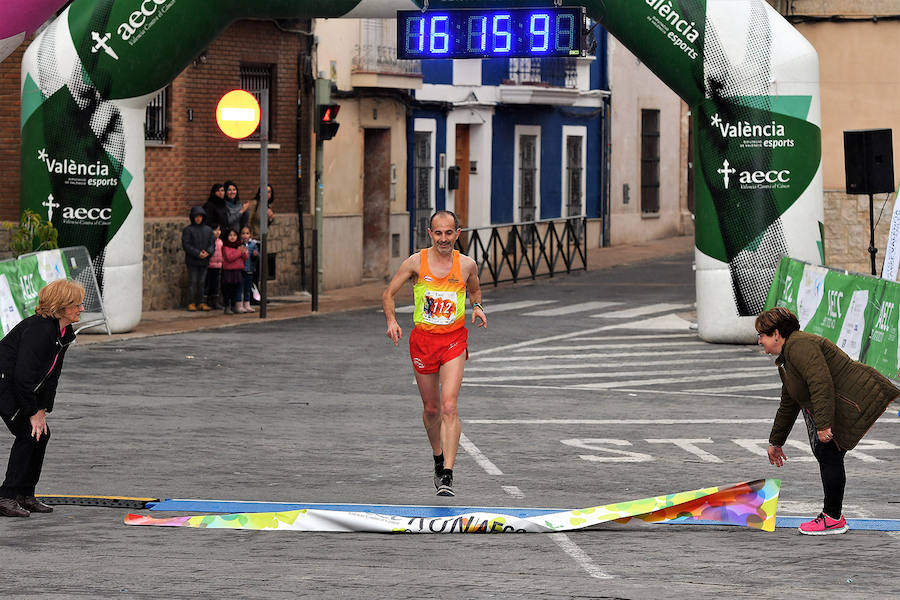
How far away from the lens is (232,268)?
Result: 24.2 metres

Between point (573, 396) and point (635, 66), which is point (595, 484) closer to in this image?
point (573, 396)

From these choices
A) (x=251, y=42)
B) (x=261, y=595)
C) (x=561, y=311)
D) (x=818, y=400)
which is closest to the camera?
(x=261, y=595)

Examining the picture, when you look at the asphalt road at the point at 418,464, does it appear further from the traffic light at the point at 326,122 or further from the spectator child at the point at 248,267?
the traffic light at the point at 326,122

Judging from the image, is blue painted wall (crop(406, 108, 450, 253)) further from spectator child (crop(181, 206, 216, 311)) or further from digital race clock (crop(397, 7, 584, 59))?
digital race clock (crop(397, 7, 584, 59))

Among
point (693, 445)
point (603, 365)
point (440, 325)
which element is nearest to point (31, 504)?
point (440, 325)

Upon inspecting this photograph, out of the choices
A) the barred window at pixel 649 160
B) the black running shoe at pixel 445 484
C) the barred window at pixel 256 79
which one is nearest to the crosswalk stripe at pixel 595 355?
the black running shoe at pixel 445 484

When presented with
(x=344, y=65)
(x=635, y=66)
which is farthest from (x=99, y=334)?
(x=635, y=66)

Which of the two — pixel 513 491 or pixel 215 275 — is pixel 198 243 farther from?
pixel 513 491

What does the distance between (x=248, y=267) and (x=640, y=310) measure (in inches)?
233

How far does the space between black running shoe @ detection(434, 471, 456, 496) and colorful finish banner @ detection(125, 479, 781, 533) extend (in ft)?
2.36

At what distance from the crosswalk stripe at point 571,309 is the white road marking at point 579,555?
616 inches

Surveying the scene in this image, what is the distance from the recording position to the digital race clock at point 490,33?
19344 mm

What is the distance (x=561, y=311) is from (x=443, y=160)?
10265 mm

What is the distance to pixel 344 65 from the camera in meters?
30.1
